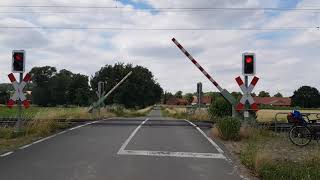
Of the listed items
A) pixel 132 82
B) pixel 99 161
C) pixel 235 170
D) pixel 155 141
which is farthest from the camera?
pixel 132 82

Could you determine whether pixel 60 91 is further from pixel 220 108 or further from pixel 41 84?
pixel 220 108

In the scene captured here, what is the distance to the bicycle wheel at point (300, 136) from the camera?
16234mm

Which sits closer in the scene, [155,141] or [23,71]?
[155,141]

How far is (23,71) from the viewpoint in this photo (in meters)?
18.6

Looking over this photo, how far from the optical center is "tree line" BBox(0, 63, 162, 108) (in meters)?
74.2

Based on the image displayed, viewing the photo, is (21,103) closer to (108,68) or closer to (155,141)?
(155,141)

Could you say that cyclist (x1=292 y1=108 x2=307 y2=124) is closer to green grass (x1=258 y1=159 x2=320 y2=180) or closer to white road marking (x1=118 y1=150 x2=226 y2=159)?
white road marking (x1=118 y1=150 x2=226 y2=159)

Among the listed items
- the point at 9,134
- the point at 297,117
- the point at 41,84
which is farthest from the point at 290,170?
the point at 41,84

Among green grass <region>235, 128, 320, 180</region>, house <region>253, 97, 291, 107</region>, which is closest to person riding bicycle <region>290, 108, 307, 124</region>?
green grass <region>235, 128, 320, 180</region>

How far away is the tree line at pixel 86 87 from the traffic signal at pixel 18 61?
52928mm

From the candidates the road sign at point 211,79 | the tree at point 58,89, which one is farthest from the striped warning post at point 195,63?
the tree at point 58,89

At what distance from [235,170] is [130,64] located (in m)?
68.0

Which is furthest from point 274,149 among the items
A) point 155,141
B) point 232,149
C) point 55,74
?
point 55,74

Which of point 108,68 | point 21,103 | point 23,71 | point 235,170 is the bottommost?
point 235,170
